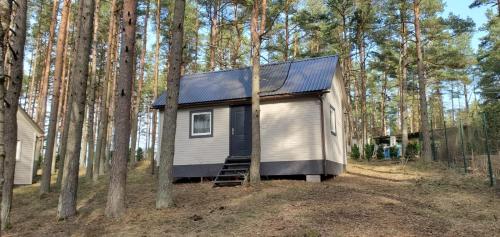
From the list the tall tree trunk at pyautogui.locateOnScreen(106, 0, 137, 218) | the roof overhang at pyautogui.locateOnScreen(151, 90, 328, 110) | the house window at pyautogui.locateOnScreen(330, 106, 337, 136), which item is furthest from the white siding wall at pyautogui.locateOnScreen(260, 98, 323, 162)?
the tall tree trunk at pyautogui.locateOnScreen(106, 0, 137, 218)

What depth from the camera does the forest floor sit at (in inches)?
265

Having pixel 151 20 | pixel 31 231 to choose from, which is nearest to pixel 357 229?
pixel 31 231

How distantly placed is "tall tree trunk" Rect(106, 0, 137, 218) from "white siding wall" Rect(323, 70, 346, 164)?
6.92 m

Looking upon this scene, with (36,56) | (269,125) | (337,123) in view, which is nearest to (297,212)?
(269,125)

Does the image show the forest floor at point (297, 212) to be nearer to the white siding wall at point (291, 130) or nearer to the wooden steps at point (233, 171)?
the wooden steps at point (233, 171)

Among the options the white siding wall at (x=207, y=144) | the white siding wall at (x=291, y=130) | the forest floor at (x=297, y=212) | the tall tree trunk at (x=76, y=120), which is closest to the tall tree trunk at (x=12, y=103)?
the forest floor at (x=297, y=212)

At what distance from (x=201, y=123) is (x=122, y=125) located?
5771 millimetres

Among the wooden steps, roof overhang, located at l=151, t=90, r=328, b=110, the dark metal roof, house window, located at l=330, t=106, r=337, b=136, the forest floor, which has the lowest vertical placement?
the forest floor

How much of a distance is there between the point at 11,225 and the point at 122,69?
496cm

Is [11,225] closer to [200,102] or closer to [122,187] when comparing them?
[122,187]

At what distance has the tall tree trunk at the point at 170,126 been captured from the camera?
8.82m

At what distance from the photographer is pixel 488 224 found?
6.85 meters

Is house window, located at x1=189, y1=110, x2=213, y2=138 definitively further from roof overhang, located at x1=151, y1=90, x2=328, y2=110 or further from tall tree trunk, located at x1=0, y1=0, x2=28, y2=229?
tall tree trunk, located at x1=0, y1=0, x2=28, y2=229

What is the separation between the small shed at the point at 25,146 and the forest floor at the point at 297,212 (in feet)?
25.8
